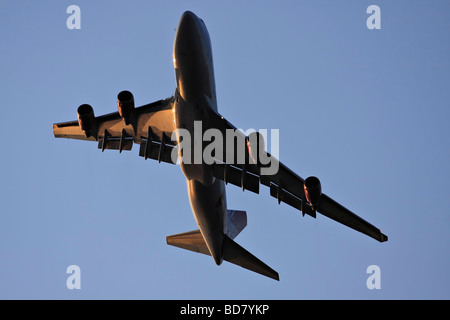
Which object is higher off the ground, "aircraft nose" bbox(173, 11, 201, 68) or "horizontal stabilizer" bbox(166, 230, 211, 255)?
"aircraft nose" bbox(173, 11, 201, 68)

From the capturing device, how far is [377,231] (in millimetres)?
33375

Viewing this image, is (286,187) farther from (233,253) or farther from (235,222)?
(233,253)

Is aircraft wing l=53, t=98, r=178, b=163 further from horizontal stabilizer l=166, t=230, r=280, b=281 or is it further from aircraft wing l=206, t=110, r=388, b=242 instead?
horizontal stabilizer l=166, t=230, r=280, b=281

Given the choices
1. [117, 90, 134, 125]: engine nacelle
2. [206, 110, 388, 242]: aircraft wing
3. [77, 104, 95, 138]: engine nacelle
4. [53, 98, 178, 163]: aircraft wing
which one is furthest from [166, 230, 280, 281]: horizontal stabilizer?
[77, 104, 95, 138]: engine nacelle

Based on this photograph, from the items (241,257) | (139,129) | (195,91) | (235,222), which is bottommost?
(241,257)

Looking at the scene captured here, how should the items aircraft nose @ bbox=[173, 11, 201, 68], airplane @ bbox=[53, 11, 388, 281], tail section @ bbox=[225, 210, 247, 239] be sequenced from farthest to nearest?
1. tail section @ bbox=[225, 210, 247, 239]
2. airplane @ bbox=[53, 11, 388, 281]
3. aircraft nose @ bbox=[173, 11, 201, 68]

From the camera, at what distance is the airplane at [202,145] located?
30.6 metres

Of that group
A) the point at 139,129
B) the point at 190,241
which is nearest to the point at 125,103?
the point at 139,129

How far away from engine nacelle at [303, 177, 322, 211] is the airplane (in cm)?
3

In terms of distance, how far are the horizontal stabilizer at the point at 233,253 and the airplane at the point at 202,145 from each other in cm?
6

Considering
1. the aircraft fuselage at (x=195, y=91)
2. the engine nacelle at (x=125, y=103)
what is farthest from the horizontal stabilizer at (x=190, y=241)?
the engine nacelle at (x=125, y=103)

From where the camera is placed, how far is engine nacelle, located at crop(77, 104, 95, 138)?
33.7 m

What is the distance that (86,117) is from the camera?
3372 centimetres

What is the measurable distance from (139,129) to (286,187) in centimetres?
846
